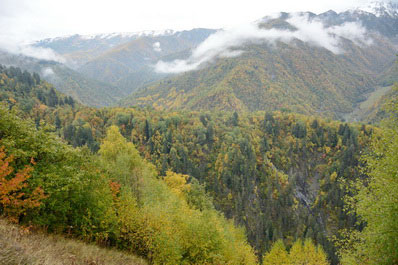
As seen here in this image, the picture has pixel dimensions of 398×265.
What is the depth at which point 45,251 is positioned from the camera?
13.2 m

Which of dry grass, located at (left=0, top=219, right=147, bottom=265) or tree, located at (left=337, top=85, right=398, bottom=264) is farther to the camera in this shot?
tree, located at (left=337, top=85, right=398, bottom=264)

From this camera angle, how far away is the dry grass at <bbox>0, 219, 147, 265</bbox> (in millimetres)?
10648

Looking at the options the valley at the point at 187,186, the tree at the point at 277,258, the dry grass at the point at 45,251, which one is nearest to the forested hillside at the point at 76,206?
the valley at the point at 187,186

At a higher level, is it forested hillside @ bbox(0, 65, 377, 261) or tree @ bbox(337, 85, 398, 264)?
tree @ bbox(337, 85, 398, 264)

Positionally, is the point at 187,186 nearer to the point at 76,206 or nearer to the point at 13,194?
the point at 76,206

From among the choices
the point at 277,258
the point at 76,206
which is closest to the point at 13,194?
the point at 76,206

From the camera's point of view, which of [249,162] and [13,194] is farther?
[249,162]

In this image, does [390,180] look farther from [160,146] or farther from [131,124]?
[131,124]

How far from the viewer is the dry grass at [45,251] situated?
34.9 feet

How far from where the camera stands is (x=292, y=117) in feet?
631

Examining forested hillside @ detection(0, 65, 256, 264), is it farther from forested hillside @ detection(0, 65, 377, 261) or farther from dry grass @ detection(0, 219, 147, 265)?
forested hillside @ detection(0, 65, 377, 261)

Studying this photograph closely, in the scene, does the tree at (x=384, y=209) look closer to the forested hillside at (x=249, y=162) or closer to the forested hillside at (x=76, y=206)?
the forested hillside at (x=76, y=206)

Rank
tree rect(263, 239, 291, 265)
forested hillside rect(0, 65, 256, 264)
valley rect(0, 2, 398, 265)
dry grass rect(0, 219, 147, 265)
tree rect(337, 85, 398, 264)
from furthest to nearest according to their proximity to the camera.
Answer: tree rect(263, 239, 291, 265)
valley rect(0, 2, 398, 265)
forested hillside rect(0, 65, 256, 264)
tree rect(337, 85, 398, 264)
dry grass rect(0, 219, 147, 265)

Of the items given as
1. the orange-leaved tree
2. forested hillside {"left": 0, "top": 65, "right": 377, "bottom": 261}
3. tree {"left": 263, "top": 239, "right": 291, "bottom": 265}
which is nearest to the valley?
the orange-leaved tree
